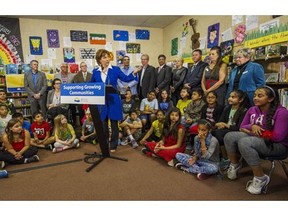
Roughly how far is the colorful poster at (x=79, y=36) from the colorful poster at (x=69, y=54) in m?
0.29

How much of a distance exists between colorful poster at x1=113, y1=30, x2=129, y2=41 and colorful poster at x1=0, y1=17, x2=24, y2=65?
2337 millimetres

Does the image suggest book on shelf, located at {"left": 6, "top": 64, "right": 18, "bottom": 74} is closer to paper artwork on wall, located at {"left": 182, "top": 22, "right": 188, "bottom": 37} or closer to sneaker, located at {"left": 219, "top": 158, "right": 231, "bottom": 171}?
paper artwork on wall, located at {"left": 182, "top": 22, "right": 188, "bottom": 37}

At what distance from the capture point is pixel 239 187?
5.85 feet

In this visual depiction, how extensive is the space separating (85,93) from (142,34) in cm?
425

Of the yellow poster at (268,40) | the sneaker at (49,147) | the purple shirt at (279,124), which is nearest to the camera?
the purple shirt at (279,124)

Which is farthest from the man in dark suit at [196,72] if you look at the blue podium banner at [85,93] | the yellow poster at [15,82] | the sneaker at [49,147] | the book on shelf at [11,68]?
the book on shelf at [11,68]

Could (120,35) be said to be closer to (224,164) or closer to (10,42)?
(10,42)

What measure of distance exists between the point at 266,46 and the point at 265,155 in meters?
1.96

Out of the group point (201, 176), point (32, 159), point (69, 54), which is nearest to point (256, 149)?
point (201, 176)

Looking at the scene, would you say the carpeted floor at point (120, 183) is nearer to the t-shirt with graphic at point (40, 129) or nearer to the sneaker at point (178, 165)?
the sneaker at point (178, 165)

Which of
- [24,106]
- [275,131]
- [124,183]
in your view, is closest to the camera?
[275,131]

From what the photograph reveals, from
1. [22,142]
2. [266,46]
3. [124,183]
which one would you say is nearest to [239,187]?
[124,183]

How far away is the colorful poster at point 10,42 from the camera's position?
4.50 metres

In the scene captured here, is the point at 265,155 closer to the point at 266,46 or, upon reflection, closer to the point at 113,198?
the point at 113,198
